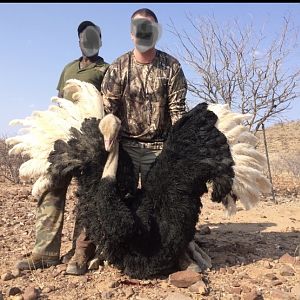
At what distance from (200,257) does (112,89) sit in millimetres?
1627

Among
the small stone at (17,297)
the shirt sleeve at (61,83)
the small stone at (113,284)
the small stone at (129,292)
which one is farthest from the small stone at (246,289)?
the shirt sleeve at (61,83)

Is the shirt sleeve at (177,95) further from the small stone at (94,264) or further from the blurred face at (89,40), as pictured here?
the small stone at (94,264)

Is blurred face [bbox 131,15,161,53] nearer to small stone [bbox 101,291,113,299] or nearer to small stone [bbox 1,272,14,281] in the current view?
small stone [bbox 101,291,113,299]

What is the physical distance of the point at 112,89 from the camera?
432 centimetres

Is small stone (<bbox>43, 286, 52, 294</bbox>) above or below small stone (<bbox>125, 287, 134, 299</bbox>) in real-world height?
above

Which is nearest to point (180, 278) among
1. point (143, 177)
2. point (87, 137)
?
point (143, 177)

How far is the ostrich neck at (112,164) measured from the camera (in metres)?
3.79

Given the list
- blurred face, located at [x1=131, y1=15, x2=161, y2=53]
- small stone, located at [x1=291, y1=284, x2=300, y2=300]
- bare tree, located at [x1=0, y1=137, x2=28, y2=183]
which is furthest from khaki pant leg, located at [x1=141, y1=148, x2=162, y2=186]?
bare tree, located at [x1=0, y1=137, x2=28, y2=183]

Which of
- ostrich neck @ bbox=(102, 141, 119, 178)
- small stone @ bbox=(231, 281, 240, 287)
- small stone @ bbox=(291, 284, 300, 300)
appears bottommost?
small stone @ bbox=(291, 284, 300, 300)

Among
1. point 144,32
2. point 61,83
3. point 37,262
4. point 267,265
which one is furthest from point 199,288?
point 61,83

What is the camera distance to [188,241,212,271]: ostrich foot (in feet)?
13.9

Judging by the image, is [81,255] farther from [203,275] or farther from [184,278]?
[203,275]

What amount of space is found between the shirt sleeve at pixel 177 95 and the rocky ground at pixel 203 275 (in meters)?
1.34

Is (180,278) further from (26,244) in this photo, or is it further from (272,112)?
(272,112)
